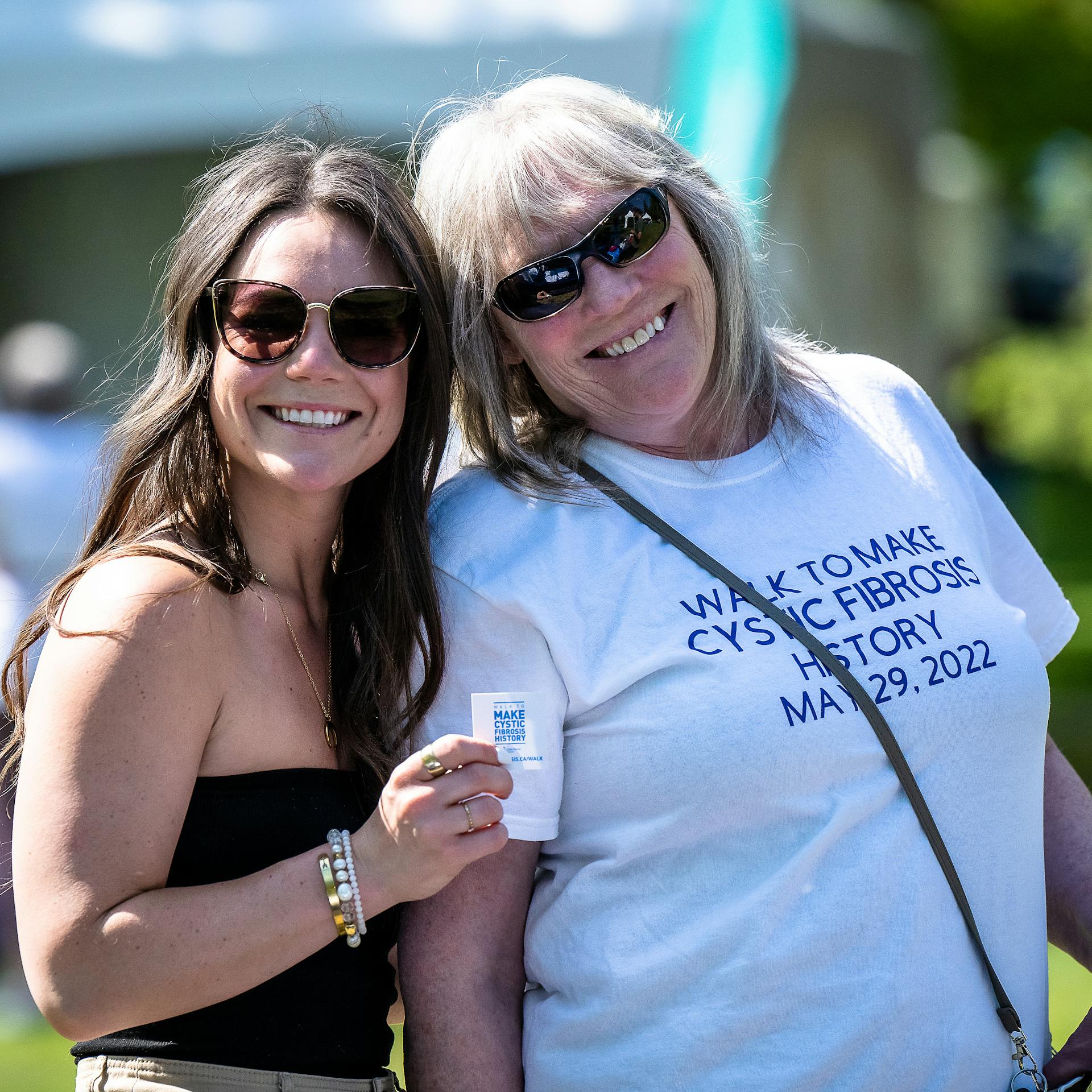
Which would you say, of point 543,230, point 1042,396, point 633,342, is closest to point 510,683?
point 633,342

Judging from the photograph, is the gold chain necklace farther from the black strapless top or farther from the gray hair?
the gray hair

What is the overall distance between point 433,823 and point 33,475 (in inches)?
195

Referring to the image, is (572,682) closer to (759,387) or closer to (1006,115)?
(759,387)

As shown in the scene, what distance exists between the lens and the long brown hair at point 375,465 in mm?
2111

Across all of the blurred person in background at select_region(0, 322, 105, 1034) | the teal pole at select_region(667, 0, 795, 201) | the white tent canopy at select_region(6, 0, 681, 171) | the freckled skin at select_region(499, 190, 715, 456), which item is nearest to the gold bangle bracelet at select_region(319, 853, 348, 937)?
the freckled skin at select_region(499, 190, 715, 456)

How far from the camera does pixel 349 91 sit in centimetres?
753

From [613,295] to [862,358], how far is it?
1.96 ft

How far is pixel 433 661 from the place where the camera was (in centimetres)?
207

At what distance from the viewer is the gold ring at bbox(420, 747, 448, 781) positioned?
1.78 meters

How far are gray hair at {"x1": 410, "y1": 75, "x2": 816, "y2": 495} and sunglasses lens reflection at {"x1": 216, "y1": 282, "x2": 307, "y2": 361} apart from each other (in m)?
0.34

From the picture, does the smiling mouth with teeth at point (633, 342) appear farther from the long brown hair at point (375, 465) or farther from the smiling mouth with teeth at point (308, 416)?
the smiling mouth with teeth at point (308, 416)

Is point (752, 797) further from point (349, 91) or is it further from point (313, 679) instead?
point (349, 91)

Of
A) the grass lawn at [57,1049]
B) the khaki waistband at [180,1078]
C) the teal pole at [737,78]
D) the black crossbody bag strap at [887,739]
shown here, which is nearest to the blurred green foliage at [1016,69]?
the teal pole at [737,78]

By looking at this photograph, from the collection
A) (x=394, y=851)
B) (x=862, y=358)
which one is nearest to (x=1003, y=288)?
(x=862, y=358)
